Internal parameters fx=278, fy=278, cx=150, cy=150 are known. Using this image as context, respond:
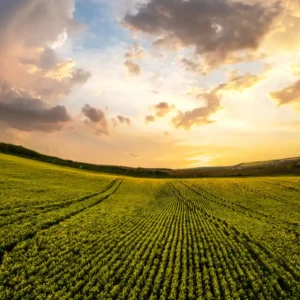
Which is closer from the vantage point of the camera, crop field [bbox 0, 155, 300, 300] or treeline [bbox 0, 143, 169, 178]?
crop field [bbox 0, 155, 300, 300]

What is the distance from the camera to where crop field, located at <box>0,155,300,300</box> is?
1816 cm

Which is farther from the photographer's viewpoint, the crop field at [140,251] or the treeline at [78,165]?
the treeline at [78,165]

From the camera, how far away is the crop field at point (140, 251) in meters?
18.2

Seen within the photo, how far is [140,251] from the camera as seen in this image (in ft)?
80.9

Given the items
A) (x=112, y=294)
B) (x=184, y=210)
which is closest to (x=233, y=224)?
(x=184, y=210)

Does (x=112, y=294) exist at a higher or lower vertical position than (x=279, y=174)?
lower

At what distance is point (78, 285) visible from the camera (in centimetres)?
1800

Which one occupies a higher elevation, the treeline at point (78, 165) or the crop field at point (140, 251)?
the treeline at point (78, 165)

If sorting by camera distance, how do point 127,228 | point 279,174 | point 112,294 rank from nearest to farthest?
point 112,294 → point 127,228 → point 279,174

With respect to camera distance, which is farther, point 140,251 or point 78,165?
point 78,165

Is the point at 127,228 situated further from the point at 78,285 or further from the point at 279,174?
the point at 279,174

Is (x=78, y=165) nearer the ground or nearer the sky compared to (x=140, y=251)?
nearer the sky

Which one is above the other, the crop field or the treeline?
the treeline

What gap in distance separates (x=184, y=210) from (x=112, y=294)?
30.8 m
